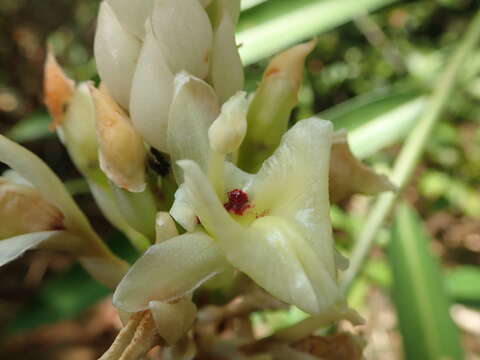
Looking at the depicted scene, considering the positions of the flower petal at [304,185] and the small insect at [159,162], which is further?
the small insect at [159,162]

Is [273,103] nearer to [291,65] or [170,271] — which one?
[291,65]

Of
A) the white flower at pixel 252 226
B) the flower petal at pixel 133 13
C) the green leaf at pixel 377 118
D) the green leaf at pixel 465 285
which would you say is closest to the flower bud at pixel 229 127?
the white flower at pixel 252 226

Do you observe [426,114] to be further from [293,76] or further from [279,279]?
[279,279]

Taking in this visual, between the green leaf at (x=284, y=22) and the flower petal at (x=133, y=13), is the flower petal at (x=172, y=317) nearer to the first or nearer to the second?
the flower petal at (x=133, y=13)

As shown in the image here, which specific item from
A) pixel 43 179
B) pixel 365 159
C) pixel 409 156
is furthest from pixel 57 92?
pixel 365 159

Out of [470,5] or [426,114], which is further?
[470,5]

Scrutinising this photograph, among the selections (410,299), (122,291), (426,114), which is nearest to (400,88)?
(426,114)
